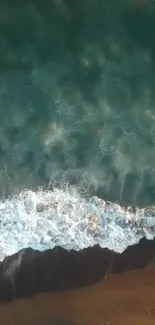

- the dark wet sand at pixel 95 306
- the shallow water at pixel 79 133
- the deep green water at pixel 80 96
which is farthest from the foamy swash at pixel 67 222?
the dark wet sand at pixel 95 306

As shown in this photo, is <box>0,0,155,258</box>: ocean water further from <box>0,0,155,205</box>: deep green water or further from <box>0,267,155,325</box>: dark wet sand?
<box>0,267,155,325</box>: dark wet sand

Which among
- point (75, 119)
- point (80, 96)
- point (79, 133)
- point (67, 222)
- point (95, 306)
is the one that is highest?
point (80, 96)

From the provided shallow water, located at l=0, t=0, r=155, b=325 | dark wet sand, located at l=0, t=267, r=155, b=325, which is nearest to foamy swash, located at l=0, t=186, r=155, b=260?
shallow water, located at l=0, t=0, r=155, b=325

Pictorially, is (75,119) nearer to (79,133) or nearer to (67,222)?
(79,133)

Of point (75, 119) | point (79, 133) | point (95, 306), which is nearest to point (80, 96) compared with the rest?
point (75, 119)

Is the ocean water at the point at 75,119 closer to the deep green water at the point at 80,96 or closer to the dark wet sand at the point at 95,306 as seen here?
the deep green water at the point at 80,96

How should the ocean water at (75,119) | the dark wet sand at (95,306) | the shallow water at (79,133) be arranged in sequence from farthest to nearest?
the ocean water at (75,119) < the shallow water at (79,133) < the dark wet sand at (95,306)
